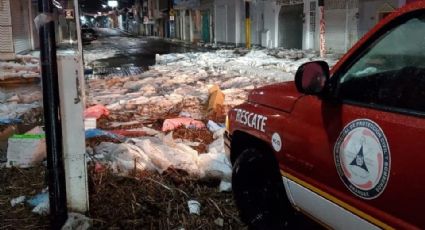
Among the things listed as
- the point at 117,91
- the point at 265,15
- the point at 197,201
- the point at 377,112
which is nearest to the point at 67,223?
the point at 197,201

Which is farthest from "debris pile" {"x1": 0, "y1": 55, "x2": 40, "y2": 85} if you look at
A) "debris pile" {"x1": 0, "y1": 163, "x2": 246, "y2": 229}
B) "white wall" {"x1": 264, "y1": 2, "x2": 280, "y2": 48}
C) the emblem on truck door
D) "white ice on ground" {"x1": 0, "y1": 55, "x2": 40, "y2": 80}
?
"white wall" {"x1": 264, "y1": 2, "x2": 280, "y2": 48}

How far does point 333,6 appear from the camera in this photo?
23844mm

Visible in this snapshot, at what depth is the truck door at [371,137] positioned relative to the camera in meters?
2.26

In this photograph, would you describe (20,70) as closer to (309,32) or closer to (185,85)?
(185,85)

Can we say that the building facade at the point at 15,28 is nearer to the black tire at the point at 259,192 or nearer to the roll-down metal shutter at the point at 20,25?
the roll-down metal shutter at the point at 20,25

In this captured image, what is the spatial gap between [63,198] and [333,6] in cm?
2180

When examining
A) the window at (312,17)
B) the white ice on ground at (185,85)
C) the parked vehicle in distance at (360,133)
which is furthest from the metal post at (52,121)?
the window at (312,17)

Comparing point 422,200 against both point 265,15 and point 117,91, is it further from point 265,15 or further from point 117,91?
point 265,15

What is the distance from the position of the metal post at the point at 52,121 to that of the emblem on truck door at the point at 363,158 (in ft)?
7.49

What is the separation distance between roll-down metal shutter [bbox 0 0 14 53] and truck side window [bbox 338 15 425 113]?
20525 mm

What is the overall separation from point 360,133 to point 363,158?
5.2 inches

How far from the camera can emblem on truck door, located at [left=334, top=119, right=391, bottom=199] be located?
Result: 7.80 feet

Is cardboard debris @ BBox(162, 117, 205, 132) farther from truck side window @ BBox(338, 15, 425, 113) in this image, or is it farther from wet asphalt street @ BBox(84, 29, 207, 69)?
wet asphalt street @ BBox(84, 29, 207, 69)

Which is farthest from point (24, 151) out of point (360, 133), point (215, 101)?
point (215, 101)
